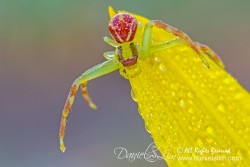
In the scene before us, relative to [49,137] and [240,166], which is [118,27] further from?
[49,137]

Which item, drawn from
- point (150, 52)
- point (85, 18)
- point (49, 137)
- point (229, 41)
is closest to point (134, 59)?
point (150, 52)

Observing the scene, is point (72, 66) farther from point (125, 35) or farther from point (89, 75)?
point (125, 35)

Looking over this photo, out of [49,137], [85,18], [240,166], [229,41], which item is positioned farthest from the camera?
[85,18]

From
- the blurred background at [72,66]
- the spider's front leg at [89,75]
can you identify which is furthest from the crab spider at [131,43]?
the blurred background at [72,66]

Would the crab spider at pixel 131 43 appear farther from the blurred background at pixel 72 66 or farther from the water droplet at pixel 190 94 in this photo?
the blurred background at pixel 72 66

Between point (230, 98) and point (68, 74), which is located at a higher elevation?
point (230, 98)

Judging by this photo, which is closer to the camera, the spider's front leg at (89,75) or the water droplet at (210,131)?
the water droplet at (210,131)

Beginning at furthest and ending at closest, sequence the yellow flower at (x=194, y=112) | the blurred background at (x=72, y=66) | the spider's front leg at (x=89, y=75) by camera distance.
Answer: the blurred background at (x=72, y=66) < the spider's front leg at (x=89, y=75) < the yellow flower at (x=194, y=112)

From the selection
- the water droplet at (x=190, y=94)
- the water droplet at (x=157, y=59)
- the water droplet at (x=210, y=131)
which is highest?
the water droplet at (x=157, y=59)
